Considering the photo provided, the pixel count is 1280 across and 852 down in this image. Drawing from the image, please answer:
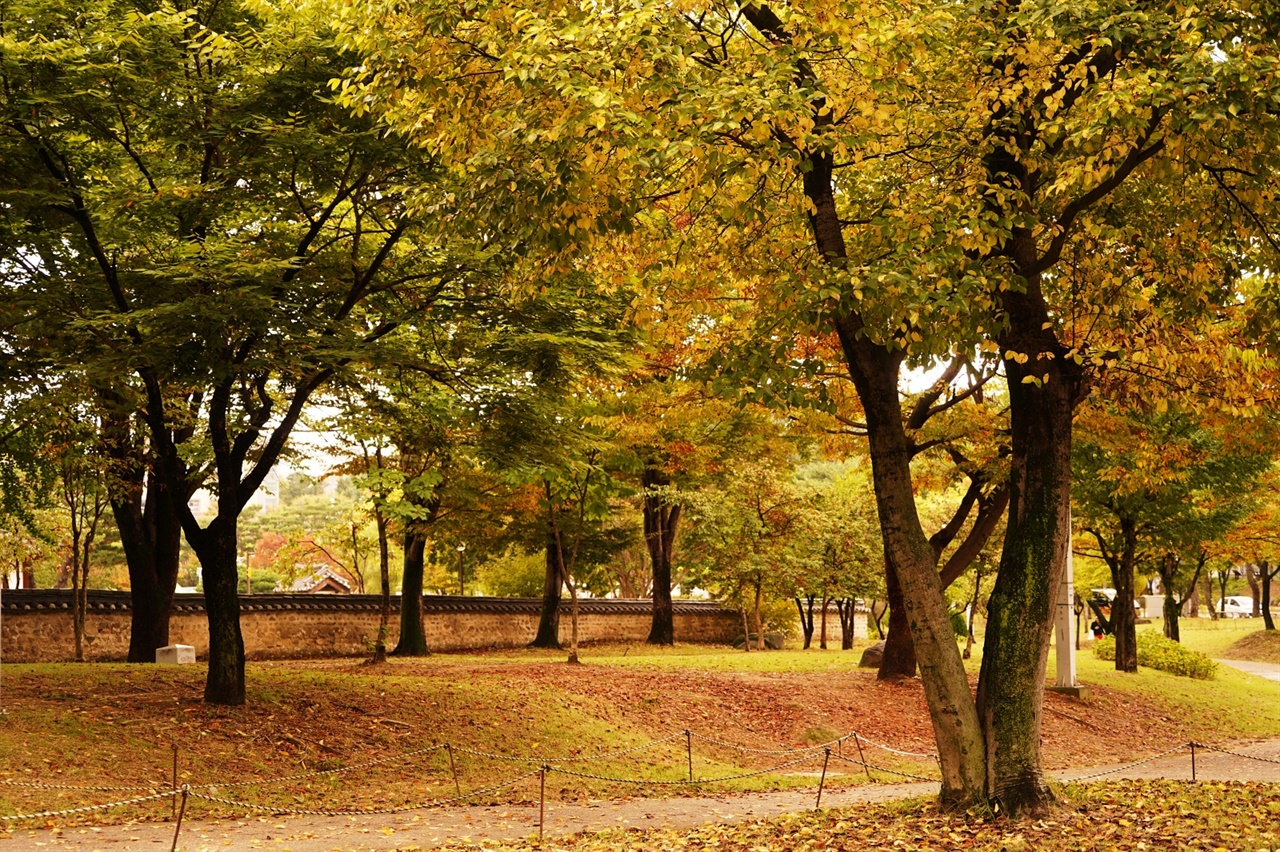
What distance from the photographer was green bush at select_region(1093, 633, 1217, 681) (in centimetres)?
2781

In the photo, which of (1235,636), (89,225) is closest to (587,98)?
(89,225)

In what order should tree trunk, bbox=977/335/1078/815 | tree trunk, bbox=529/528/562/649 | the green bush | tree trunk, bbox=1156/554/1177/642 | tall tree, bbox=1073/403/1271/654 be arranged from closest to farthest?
1. tree trunk, bbox=977/335/1078/815
2. tall tree, bbox=1073/403/1271/654
3. the green bush
4. tree trunk, bbox=529/528/562/649
5. tree trunk, bbox=1156/554/1177/642

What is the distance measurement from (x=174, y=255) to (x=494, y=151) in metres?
5.83

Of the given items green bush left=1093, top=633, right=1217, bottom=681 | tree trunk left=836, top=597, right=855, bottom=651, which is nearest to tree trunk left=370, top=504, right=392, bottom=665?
green bush left=1093, top=633, right=1217, bottom=681

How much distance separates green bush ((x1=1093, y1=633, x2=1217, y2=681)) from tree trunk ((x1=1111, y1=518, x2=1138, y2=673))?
1.21 metres

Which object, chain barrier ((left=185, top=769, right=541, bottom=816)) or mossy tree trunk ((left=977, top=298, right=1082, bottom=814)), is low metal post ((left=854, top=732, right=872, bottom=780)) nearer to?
chain barrier ((left=185, top=769, right=541, bottom=816))

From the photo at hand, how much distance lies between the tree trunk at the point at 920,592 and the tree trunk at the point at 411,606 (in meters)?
17.4

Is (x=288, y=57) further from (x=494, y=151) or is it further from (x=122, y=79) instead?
(x=494, y=151)

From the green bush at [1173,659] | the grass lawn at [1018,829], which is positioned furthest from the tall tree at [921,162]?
the green bush at [1173,659]

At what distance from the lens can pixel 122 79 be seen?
11648 mm

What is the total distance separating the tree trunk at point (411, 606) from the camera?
25359 millimetres

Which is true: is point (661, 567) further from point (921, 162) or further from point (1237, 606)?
point (1237, 606)

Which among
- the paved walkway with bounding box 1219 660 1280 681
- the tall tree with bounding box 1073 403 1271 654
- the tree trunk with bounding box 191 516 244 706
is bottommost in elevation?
the paved walkway with bounding box 1219 660 1280 681

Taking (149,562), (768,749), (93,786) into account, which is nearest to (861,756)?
(768,749)
